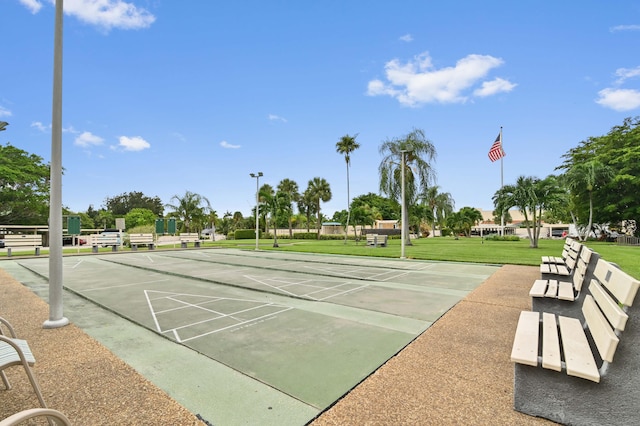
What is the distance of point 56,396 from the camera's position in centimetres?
275

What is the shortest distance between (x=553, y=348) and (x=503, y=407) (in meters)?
0.64

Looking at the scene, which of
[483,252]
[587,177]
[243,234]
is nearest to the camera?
[483,252]

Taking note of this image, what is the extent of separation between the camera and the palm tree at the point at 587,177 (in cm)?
3250

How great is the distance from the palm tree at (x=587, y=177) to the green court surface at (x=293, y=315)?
32.2 m

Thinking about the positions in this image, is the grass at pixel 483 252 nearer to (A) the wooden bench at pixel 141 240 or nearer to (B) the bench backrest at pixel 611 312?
(A) the wooden bench at pixel 141 240

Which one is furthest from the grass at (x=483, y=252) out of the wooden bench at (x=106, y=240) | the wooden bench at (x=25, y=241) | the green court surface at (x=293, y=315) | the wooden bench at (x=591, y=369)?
the wooden bench at (x=591, y=369)

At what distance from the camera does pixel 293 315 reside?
18.0 ft

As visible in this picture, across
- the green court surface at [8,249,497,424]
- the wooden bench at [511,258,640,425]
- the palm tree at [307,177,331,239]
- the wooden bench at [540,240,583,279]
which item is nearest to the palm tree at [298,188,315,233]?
the palm tree at [307,177,331,239]

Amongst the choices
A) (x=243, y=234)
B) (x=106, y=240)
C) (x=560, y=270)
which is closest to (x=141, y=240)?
(x=106, y=240)

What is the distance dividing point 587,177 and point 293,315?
3954 centimetres

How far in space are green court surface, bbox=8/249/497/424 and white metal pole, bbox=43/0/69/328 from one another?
1.10 m

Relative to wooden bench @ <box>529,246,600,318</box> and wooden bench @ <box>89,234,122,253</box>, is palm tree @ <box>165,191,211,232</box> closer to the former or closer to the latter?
wooden bench @ <box>89,234,122,253</box>

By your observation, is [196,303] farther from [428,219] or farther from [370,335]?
[428,219]

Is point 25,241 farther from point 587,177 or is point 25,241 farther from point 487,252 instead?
point 587,177
